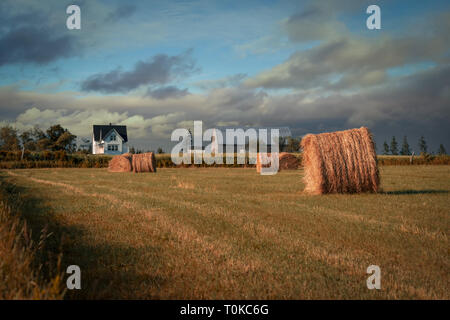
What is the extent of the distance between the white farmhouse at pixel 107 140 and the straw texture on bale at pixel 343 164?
60150mm

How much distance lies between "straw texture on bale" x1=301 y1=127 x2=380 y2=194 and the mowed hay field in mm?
→ 3094

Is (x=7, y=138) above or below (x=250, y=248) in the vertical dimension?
above

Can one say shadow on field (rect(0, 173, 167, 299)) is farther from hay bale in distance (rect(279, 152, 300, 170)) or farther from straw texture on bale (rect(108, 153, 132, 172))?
hay bale in distance (rect(279, 152, 300, 170))

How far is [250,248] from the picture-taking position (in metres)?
5.58

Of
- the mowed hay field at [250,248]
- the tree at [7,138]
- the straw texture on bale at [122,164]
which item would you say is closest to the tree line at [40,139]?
the tree at [7,138]

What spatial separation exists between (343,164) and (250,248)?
30.0 ft

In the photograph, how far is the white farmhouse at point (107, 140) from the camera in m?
67.7

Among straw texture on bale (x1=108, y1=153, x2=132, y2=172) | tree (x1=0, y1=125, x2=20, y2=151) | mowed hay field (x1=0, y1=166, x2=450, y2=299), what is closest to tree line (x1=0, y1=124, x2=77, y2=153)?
tree (x1=0, y1=125, x2=20, y2=151)

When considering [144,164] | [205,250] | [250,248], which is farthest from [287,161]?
[205,250]

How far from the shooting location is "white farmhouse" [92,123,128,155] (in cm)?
6769

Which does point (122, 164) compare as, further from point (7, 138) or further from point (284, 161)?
point (7, 138)

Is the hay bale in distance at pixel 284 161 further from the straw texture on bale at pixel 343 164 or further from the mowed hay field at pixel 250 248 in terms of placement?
the mowed hay field at pixel 250 248
